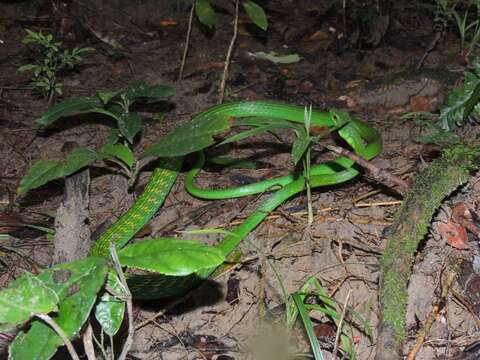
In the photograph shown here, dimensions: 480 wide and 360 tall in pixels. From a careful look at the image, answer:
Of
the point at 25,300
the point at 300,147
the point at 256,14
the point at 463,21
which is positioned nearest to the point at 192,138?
the point at 300,147

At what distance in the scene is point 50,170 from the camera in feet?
10.3

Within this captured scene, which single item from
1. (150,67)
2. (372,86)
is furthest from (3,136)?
(372,86)

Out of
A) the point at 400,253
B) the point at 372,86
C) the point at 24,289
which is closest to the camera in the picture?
the point at 24,289

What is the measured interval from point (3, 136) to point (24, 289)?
124 inches

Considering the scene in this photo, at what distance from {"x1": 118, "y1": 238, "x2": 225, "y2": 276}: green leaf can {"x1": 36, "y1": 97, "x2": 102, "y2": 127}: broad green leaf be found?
74.4 inches

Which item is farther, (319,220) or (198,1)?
(198,1)

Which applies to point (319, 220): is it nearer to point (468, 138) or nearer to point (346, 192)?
point (346, 192)

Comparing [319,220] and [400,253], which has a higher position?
[400,253]

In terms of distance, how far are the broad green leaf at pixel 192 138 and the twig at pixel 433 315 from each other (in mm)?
1219

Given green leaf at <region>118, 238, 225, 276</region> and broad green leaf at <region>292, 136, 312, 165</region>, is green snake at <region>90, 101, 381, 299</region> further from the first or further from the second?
green leaf at <region>118, 238, 225, 276</region>

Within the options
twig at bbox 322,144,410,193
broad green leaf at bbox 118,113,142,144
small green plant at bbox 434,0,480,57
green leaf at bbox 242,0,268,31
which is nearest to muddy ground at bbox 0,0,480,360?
small green plant at bbox 434,0,480,57

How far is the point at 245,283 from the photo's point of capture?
2.92m

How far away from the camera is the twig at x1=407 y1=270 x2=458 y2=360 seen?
2348 millimetres

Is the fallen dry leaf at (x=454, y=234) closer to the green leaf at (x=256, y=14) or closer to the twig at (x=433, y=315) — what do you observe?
the twig at (x=433, y=315)
